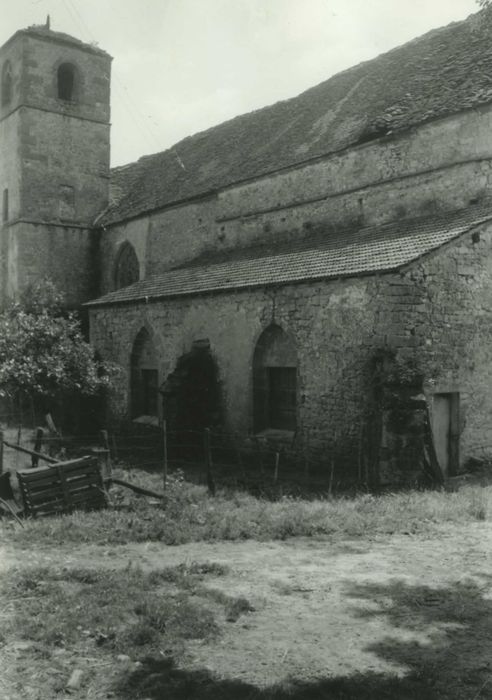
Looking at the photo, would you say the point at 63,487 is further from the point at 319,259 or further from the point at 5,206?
the point at 5,206

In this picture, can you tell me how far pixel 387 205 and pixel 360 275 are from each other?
4.90 m

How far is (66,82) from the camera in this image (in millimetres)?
29156

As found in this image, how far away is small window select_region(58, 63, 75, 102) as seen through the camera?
94.9ft

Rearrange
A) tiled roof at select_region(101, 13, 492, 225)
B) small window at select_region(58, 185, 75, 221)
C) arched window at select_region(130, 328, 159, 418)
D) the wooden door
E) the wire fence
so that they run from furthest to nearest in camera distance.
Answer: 1. small window at select_region(58, 185, 75, 221)
2. arched window at select_region(130, 328, 159, 418)
3. tiled roof at select_region(101, 13, 492, 225)
4. the wooden door
5. the wire fence

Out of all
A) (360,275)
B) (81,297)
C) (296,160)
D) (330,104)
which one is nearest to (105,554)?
(360,275)

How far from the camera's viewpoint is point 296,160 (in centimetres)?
2027

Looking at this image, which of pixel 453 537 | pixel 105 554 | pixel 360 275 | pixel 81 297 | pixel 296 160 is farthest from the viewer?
pixel 81 297

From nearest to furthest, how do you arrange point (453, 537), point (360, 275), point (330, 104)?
point (453, 537) < point (360, 275) < point (330, 104)

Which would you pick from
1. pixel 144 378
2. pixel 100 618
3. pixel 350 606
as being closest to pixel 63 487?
pixel 100 618

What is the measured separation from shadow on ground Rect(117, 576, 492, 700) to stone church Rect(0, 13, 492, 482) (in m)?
5.90

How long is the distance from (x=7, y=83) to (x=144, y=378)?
52.1 feet

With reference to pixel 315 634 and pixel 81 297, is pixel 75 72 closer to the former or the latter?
pixel 81 297

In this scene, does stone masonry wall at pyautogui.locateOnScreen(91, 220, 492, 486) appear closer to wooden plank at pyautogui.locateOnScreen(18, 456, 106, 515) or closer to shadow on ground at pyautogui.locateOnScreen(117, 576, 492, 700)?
wooden plank at pyautogui.locateOnScreen(18, 456, 106, 515)

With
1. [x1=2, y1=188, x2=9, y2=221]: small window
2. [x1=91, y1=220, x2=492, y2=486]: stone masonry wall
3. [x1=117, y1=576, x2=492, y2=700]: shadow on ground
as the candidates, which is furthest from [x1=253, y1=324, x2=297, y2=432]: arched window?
[x1=2, y1=188, x2=9, y2=221]: small window
